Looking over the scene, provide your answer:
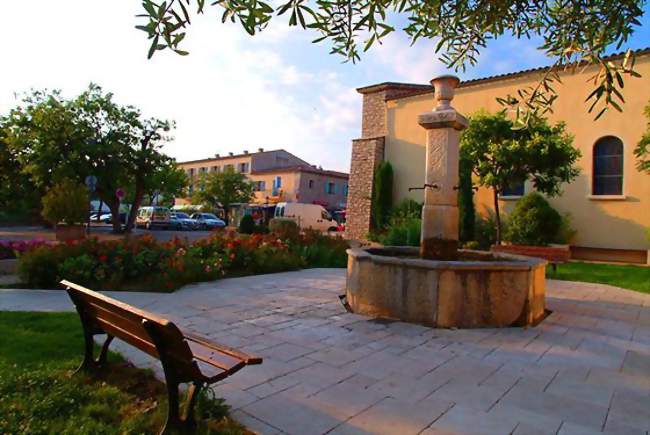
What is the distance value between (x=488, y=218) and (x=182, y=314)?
14191 mm

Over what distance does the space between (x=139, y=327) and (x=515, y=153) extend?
468 inches

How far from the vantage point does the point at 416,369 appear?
3578 mm

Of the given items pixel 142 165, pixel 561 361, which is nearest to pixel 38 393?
pixel 561 361

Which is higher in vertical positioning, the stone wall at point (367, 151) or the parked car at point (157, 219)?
the stone wall at point (367, 151)

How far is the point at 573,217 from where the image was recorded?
48.8ft

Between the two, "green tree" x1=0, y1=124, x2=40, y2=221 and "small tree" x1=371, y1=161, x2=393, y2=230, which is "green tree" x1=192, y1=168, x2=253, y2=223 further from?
"small tree" x1=371, y1=161, x2=393, y2=230

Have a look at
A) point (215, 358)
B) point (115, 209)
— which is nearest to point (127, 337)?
point (215, 358)

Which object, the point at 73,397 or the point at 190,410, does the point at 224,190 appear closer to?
the point at 73,397

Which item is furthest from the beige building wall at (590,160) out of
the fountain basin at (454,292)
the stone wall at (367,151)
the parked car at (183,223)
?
the parked car at (183,223)

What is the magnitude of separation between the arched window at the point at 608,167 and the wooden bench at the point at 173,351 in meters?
16.0

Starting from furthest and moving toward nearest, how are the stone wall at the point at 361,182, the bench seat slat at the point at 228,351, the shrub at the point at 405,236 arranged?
the stone wall at the point at 361,182 → the shrub at the point at 405,236 → the bench seat slat at the point at 228,351

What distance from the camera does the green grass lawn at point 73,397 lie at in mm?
2443

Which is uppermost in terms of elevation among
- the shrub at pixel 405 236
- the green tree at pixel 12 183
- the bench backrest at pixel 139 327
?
the green tree at pixel 12 183

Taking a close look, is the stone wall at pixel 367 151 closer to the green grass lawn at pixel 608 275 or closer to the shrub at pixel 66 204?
the green grass lawn at pixel 608 275
